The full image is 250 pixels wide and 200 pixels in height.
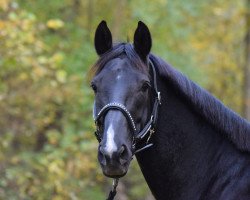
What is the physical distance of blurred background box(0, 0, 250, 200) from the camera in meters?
11.3

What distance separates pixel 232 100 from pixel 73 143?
10.8m

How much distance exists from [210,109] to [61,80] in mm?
6848

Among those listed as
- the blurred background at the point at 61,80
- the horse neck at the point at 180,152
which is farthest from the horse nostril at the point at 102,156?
the blurred background at the point at 61,80

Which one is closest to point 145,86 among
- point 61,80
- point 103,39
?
point 103,39

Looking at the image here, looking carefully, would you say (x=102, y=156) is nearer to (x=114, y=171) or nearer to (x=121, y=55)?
(x=114, y=171)

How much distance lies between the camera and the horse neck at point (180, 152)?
5051mm

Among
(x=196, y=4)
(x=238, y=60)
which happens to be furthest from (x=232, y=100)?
(x=196, y=4)

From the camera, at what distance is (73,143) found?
45.4 feet

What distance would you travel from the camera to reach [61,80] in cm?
1171

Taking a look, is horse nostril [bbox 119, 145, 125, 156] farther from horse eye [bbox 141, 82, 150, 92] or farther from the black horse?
horse eye [bbox 141, 82, 150, 92]

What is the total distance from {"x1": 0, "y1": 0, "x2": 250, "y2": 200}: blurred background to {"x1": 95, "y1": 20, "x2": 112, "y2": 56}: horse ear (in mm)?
5360

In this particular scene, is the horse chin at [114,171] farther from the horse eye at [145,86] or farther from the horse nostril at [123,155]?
the horse eye at [145,86]

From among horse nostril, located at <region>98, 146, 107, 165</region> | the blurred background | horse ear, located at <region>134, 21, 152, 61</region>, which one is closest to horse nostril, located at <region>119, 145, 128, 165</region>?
horse nostril, located at <region>98, 146, 107, 165</region>

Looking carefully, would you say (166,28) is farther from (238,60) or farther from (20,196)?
(20,196)
